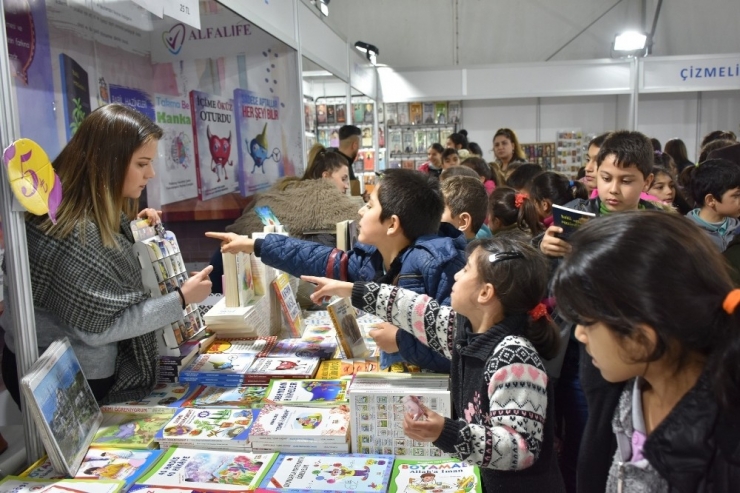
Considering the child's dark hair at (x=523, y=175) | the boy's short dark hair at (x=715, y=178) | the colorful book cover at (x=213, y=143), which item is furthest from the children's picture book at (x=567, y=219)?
the colorful book cover at (x=213, y=143)

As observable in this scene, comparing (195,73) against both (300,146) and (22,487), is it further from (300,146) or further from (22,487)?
(22,487)

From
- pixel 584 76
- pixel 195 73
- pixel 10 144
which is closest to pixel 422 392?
pixel 10 144

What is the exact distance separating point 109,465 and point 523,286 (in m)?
1.11

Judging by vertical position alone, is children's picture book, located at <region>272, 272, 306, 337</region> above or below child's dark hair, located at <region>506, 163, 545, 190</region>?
below

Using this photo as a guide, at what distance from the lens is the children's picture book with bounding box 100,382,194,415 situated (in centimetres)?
181

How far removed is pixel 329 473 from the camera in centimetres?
152

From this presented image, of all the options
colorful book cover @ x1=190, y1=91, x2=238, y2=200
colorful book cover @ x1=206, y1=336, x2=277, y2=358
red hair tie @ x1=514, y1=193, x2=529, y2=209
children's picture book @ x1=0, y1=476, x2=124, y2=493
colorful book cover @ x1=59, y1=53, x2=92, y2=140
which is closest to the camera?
children's picture book @ x1=0, y1=476, x2=124, y2=493

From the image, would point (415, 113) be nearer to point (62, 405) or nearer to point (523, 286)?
point (523, 286)

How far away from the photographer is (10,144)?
4.74 feet

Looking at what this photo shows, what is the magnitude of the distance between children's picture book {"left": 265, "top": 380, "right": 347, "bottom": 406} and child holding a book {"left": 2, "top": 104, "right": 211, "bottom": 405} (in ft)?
1.23

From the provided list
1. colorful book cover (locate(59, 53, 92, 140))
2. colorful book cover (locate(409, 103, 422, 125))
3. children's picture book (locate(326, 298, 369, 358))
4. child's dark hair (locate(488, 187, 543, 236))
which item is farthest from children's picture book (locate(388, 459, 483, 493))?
colorful book cover (locate(409, 103, 422, 125))

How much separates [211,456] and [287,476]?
0.23m

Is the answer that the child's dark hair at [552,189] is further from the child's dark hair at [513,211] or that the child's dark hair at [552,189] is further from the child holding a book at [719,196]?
the child holding a book at [719,196]

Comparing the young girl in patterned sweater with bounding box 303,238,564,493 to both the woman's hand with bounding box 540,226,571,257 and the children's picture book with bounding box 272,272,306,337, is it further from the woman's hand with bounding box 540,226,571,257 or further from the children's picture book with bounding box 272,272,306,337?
the children's picture book with bounding box 272,272,306,337
